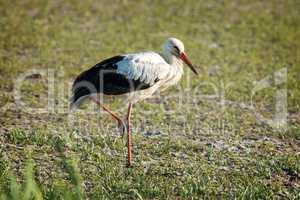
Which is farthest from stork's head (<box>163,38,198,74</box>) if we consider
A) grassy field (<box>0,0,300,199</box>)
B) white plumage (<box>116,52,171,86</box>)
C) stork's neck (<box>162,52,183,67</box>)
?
grassy field (<box>0,0,300,199</box>)

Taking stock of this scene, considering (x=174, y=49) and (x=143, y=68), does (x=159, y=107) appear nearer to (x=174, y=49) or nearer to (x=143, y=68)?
(x=174, y=49)

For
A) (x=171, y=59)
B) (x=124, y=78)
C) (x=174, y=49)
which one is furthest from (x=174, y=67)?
(x=124, y=78)

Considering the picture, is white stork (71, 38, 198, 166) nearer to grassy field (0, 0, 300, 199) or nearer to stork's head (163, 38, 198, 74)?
stork's head (163, 38, 198, 74)

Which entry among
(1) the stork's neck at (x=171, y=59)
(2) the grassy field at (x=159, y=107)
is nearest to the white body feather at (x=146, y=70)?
(1) the stork's neck at (x=171, y=59)

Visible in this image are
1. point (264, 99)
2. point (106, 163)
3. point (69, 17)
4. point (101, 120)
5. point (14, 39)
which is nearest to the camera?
→ point (106, 163)

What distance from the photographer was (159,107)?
27.7 ft

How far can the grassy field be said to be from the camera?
5.98m

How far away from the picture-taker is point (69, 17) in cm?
1250

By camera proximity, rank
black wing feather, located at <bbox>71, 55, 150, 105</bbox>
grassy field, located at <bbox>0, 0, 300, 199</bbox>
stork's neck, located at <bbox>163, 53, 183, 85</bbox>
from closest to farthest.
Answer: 1. grassy field, located at <bbox>0, 0, 300, 199</bbox>
2. black wing feather, located at <bbox>71, 55, 150, 105</bbox>
3. stork's neck, located at <bbox>163, 53, 183, 85</bbox>

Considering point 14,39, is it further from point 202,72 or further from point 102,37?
point 202,72

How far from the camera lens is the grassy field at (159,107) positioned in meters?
5.98

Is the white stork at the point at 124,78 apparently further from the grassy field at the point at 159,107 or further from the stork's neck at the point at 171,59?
the grassy field at the point at 159,107

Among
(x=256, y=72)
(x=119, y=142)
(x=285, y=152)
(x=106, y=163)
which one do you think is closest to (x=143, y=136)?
(x=119, y=142)

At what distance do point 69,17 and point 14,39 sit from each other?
6.29ft
